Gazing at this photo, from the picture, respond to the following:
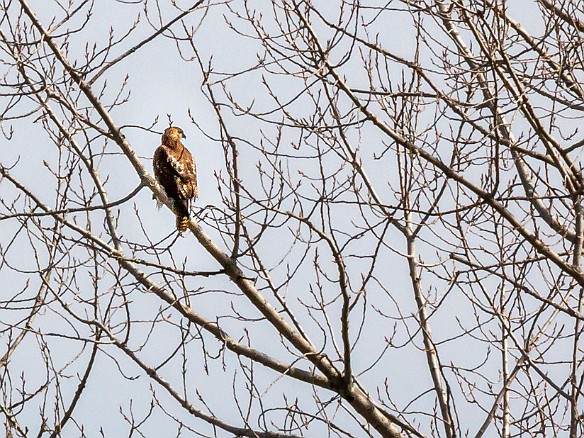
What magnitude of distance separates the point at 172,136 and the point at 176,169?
567mm

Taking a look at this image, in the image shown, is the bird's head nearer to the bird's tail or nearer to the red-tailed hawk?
the red-tailed hawk

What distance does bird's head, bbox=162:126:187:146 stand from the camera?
7.50 meters

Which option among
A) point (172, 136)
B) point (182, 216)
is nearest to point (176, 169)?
point (172, 136)

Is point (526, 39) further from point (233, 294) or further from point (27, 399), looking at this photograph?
point (27, 399)

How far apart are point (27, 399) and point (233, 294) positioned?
138cm

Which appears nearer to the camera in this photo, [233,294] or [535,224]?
[535,224]

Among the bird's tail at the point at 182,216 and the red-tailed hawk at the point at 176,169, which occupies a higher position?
the red-tailed hawk at the point at 176,169

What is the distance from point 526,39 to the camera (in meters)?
5.29

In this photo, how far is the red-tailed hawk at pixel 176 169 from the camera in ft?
22.5

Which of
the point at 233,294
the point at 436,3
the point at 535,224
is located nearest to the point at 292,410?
the point at 233,294

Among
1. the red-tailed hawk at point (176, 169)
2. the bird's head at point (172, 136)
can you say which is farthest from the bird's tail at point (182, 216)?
the bird's head at point (172, 136)

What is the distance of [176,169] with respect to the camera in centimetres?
717

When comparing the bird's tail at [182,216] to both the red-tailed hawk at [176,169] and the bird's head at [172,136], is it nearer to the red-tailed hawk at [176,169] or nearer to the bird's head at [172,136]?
the red-tailed hawk at [176,169]

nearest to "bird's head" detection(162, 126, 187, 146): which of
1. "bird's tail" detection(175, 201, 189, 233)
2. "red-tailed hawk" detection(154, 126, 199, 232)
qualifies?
"red-tailed hawk" detection(154, 126, 199, 232)
